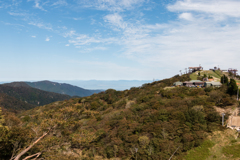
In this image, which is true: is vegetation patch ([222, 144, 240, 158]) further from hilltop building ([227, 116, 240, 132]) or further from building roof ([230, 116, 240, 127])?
building roof ([230, 116, 240, 127])

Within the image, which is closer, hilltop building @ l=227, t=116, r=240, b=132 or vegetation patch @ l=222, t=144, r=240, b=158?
vegetation patch @ l=222, t=144, r=240, b=158

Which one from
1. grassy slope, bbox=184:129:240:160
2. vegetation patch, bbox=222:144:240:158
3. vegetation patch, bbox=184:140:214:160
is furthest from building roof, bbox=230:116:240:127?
vegetation patch, bbox=184:140:214:160

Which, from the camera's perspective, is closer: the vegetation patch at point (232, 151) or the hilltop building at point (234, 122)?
the vegetation patch at point (232, 151)

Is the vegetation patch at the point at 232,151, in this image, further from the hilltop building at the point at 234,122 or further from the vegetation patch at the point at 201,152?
the hilltop building at the point at 234,122

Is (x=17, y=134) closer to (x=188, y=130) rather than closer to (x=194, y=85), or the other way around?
(x=188, y=130)

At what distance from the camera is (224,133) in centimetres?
2544

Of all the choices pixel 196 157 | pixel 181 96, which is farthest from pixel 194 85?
pixel 196 157

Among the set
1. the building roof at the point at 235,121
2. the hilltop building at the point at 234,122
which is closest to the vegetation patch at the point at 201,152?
the hilltop building at the point at 234,122

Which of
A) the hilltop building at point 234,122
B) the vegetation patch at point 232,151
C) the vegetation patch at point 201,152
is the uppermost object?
the hilltop building at point 234,122

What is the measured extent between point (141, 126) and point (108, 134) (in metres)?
7.16

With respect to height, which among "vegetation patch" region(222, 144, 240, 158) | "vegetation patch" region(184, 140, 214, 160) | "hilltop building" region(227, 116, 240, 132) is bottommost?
"vegetation patch" region(184, 140, 214, 160)

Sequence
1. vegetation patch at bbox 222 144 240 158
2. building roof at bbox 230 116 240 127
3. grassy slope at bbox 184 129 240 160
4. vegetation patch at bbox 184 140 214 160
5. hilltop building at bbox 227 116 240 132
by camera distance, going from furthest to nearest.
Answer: building roof at bbox 230 116 240 127, hilltop building at bbox 227 116 240 132, vegetation patch at bbox 184 140 214 160, grassy slope at bbox 184 129 240 160, vegetation patch at bbox 222 144 240 158

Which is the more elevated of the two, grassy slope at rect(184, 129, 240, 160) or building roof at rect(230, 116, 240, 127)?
building roof at rect(230, 116, 240, 127)

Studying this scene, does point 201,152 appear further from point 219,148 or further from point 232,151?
point 232,151
